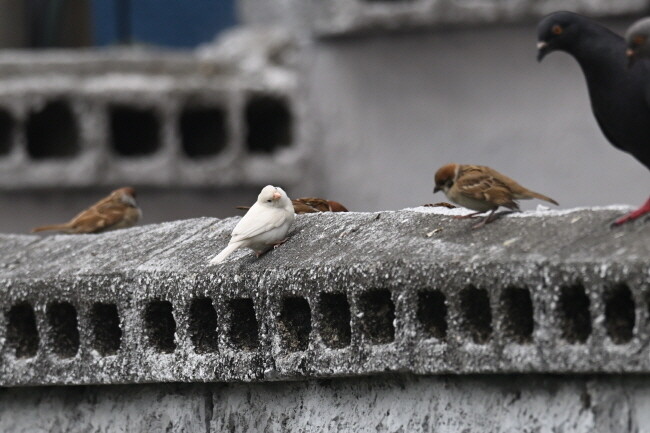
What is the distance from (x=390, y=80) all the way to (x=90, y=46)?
568 centimetres

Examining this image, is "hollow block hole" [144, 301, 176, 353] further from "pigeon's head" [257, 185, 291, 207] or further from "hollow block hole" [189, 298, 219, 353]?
"pigeon's head" [257, 185, 291, 207]

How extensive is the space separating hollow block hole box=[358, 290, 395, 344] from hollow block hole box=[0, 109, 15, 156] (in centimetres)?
1055

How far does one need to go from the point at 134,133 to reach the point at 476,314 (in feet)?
39.0

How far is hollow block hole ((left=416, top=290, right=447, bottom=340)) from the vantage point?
13.6 feet

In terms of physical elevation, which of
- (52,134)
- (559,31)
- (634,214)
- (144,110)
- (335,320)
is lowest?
(335,320)

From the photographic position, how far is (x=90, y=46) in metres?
18.8

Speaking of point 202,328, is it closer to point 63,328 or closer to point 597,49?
point 63,328

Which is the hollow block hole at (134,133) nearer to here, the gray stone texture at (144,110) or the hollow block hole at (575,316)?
the gray stone texture at (144,110)

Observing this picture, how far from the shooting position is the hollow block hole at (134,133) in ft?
50.0

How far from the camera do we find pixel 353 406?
448 centimetres

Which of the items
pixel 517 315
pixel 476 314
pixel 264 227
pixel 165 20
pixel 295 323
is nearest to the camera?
pixel 517 315

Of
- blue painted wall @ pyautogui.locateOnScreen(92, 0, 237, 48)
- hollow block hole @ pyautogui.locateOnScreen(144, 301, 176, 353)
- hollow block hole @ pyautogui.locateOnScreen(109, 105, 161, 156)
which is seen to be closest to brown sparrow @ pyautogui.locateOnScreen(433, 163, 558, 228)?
hollow block hole @ pyautogui.locateOnScreen(144, 301, 176, 353)

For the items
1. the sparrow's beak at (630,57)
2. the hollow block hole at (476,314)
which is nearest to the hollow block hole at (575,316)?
the hollow block hole at (476,314)

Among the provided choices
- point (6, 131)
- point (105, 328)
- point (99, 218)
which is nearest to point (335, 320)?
point (105, 328)
